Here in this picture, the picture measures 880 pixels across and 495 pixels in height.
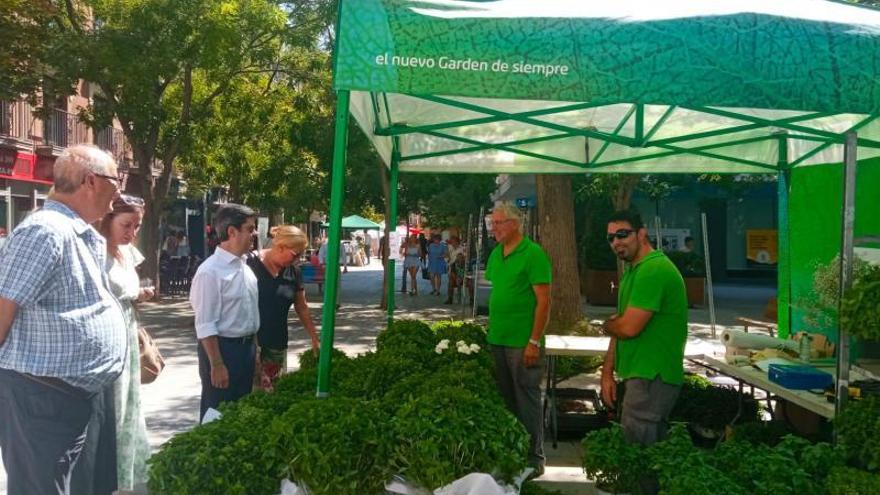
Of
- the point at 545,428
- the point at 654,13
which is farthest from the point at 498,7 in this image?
the point at 545,428

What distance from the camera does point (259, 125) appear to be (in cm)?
2555

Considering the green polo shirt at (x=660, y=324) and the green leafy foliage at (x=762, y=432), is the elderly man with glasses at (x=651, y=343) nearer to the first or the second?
the green polo shirt at (x=660, y=324)

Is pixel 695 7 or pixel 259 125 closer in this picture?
pixel 695 7

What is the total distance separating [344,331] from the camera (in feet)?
50.2

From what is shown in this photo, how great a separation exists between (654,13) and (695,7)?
0.25 meters

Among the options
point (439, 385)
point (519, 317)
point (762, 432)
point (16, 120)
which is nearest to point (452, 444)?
point (439, 385)

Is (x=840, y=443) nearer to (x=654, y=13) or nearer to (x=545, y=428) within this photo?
(x=654, y=13)

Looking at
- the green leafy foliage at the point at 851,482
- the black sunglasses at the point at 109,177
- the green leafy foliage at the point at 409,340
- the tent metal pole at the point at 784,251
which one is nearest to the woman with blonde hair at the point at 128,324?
the black sunglasses at the point at 109,177

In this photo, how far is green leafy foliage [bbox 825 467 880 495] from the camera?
299 centimetres

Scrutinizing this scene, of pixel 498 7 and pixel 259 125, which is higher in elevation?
pixel 259 125

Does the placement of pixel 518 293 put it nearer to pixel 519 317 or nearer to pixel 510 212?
pixel 519 317

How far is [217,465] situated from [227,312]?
6.89 feet

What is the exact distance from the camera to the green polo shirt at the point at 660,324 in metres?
4.25

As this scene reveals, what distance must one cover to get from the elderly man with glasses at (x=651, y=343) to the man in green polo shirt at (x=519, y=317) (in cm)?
126
